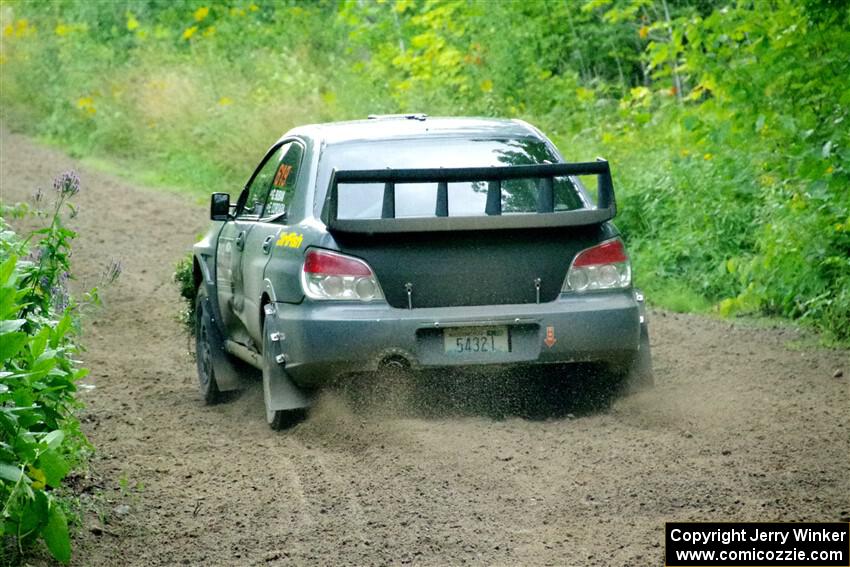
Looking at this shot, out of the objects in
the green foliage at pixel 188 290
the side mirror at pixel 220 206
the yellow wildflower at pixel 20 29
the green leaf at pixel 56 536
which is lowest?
the green leaf at pixel 56 536

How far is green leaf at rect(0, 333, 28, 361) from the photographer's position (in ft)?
16.4

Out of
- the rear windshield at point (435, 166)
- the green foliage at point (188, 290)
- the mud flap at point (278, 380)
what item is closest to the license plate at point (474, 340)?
the rear windshield at point (435, 166)

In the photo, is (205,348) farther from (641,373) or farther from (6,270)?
(6,270)

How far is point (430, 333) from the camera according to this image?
7.65 m

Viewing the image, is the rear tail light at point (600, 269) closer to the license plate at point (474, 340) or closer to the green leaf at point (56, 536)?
the license plate at point (474, 340)

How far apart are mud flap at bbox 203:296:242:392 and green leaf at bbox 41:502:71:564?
4.11 metres

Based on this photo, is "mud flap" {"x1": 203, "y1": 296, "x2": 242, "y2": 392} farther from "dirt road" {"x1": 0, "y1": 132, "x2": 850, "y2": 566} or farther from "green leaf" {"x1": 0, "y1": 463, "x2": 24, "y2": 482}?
"green leaf" {"x1": 0, "y1": 463, "x2": 24, "y2": 482}

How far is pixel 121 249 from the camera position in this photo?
55.5 feet

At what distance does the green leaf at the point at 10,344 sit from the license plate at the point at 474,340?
3.00 meters

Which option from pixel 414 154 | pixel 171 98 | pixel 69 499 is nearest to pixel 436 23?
pixel 171 98

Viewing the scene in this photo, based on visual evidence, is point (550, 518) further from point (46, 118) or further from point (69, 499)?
point (46, 118)

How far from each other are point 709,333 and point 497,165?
12.1ft

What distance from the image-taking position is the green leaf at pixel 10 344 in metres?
4.99

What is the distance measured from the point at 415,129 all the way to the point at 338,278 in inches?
51.2
